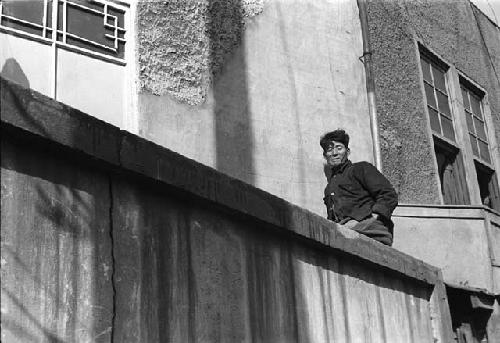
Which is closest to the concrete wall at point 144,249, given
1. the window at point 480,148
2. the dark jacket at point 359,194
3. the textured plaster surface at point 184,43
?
the dark jacket at point 359,194

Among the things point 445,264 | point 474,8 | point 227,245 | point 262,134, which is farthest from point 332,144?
→ point 474,8

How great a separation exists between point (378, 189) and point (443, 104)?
5.27 metres

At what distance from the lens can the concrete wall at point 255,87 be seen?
23.2 ft

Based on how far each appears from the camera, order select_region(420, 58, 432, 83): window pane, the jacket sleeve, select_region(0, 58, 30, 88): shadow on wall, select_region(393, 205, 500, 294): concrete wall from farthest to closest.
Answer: select_region(420, 58, 432, 83): window pane < select_region(393, 205, 500, 294): concrete wall < the jacket sleeve < select_region(0, 58, 30, 88): shadow on wall

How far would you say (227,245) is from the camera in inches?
172

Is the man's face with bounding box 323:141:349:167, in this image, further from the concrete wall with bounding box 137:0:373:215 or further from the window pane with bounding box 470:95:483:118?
the window pane with bounding box 470:95:483:118

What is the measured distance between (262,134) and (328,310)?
2.97 meters

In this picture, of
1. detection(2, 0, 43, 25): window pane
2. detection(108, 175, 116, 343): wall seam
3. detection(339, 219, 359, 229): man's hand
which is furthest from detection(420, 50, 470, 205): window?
detection(108, 175, 116, 343): wall seam

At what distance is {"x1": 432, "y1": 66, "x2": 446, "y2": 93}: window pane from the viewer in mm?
11367

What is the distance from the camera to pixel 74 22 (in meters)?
6.56

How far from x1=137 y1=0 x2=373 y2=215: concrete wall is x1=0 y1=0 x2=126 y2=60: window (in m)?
0.24

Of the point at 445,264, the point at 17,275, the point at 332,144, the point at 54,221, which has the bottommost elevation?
the point at 17,275

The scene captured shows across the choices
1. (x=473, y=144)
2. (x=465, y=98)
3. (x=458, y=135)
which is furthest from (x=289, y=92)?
(x=465, y=98)

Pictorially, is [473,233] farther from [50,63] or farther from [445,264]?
[50,63]
